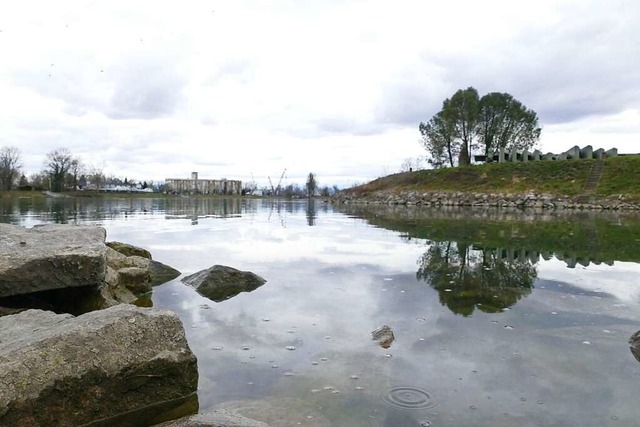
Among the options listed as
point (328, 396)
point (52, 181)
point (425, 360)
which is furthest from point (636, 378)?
point (52, 181)

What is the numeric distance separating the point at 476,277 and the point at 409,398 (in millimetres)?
6235

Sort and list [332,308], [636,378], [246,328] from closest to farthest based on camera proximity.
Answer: [636,378]
[246,328]
[332,308]

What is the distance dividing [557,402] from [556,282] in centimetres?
603

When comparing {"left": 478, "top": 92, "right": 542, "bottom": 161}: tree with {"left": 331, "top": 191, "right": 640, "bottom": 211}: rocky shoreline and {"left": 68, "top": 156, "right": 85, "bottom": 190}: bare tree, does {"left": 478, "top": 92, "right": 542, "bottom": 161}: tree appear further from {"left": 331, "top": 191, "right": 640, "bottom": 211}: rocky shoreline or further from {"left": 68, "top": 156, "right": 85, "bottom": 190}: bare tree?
{"left": 68, "top": 156, "right": 85, "bottom": 190}: bare tree

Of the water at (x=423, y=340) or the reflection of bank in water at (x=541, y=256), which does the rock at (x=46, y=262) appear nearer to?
the water at (x=423, y=340)

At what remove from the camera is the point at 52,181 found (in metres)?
113

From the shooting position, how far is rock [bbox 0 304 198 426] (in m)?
3.85

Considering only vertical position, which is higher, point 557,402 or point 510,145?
point 510,145

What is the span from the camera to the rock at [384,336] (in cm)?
623

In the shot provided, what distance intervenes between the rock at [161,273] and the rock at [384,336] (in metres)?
5.66

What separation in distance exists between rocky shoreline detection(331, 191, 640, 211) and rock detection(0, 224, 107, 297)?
45516 millimetres

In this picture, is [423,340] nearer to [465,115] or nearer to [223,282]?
[223,282]

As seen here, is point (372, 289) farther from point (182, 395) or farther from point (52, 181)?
point (52, 181)

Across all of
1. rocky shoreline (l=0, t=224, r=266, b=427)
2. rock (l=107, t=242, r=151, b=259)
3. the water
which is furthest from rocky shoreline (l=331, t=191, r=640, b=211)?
rocky shoreline (l=0, t=224, r=266, b=427)
